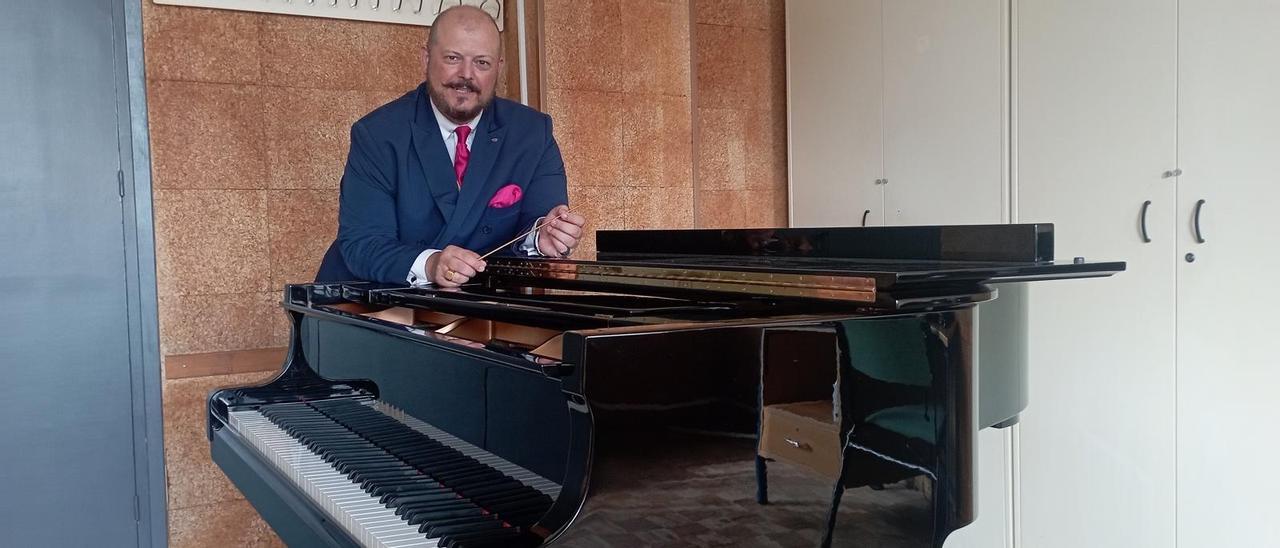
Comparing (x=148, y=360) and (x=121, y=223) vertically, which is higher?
(x=121, y=223)

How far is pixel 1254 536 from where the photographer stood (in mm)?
2408

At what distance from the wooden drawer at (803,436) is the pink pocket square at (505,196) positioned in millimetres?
1424

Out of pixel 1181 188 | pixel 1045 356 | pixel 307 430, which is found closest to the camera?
pixel 307 430

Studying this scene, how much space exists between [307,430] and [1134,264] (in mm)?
2172

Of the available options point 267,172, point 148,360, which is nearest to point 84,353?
point 148,360

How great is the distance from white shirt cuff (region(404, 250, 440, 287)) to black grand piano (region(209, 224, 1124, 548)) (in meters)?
0.39

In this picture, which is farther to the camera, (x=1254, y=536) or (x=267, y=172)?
(x=267, y=172)

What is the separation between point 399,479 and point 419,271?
0.83 meters

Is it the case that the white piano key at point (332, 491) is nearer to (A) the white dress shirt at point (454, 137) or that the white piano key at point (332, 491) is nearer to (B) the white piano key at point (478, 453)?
(B) the white piano key at point (478, 453)

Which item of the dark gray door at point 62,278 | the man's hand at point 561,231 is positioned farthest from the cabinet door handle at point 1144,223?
the dark gray door at point 62,278

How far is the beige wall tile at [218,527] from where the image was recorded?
3.28m

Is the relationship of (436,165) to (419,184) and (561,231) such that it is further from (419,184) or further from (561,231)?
(561,231)

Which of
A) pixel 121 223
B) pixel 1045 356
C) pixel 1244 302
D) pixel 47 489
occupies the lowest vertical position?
pixel 47 489

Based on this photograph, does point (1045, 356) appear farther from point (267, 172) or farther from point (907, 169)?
point (267, 172)
